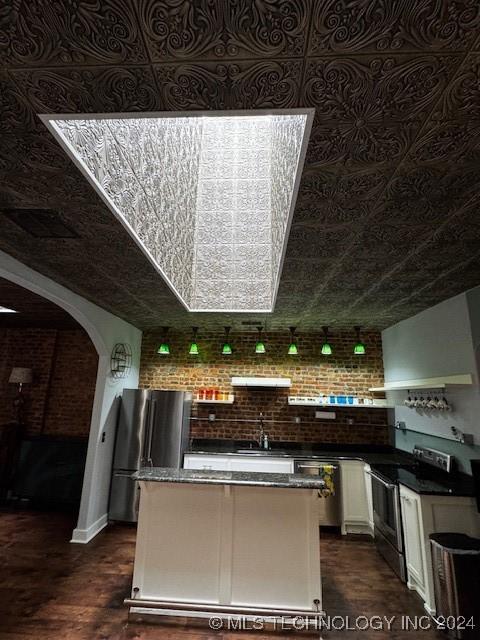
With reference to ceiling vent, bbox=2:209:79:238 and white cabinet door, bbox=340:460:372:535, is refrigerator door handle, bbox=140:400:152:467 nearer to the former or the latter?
white cabinet door, bbox=340:460:372:535

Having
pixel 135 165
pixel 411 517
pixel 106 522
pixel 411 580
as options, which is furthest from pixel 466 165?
pixel 106 522

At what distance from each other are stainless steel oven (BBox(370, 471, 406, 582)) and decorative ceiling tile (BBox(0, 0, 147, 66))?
389 cm

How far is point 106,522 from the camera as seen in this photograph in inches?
165

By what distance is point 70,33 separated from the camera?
94 cm

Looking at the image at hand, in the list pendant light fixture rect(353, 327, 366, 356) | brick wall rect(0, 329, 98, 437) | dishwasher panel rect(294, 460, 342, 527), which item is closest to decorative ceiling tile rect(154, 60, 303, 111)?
pendant light fixture rect(353, 327, 366, 356)

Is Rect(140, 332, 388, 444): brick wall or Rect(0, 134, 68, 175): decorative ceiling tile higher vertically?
Rect(0, 134, 68, 175): decorative ceiling tile

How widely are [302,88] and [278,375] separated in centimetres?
446

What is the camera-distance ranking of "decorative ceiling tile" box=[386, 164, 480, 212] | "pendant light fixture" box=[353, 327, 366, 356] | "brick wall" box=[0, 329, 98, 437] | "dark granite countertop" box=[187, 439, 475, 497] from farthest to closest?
"brick wall" box=[0, 329, 98, 437] → "pendant light fixture" box=[353, 327, 366, 356] → "dark granite countertop" box=[187, 439, 475, 497] → "decorative ceiling tile" box=[386, 164, 480, 212]

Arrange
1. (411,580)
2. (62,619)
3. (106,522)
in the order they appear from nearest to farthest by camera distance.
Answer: (62,619), (411,580), (106,522)

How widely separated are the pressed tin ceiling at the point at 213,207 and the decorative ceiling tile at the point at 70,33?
1207mm

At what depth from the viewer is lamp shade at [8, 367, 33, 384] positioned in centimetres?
490

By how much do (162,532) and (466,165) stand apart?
10.5 ft

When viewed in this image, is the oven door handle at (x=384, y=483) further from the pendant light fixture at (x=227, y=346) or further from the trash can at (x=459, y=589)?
the pendant light fixture at (x=227, y=346)

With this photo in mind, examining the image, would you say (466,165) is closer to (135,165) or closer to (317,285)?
(317,285)
